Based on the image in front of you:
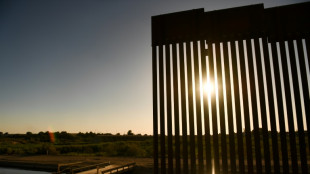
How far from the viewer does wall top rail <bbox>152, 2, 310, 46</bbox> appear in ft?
23.2

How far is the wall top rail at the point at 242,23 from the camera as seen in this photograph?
7.06m

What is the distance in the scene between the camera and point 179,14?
7715 millimetres

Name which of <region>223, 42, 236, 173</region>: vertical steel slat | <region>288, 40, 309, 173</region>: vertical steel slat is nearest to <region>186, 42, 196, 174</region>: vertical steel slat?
<region>223, 42, 236, 173</region>: vertical steel slat

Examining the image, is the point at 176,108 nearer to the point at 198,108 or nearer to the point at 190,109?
the point at 190,109

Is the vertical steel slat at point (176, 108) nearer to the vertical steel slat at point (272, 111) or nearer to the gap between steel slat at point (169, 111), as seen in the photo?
the gap between steel slat at point (169, 111)

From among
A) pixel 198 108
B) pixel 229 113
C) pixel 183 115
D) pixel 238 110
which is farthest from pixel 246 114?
pixel 183 115

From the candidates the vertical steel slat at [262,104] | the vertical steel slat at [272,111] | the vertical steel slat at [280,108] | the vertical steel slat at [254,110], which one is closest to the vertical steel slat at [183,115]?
the vertical steel slat at [254,110]

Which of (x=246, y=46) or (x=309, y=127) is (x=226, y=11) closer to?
(x=246, y=46)

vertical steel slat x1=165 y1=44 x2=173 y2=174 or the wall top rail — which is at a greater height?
the wall top rail

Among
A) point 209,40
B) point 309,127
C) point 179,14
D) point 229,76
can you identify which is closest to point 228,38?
point 209,40

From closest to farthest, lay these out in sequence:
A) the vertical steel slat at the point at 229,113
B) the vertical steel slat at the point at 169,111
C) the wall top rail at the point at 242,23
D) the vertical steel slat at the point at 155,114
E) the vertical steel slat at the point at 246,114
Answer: the vertical steel slat at the point at 246,114 → the vertical steel slat at the point at 229,113 → the wall top rail at the point at 242,23 → the vertical steel slat at the point at 169,111 → the vertical steel slat at the point at 155,114

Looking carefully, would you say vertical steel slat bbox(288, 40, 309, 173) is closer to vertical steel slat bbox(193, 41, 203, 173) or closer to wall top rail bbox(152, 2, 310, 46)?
wall top rail bbox(152, 2, 310, 46)

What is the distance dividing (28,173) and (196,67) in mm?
18550

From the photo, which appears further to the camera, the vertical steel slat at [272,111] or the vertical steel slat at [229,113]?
the vertical steel slat at [229,113]
